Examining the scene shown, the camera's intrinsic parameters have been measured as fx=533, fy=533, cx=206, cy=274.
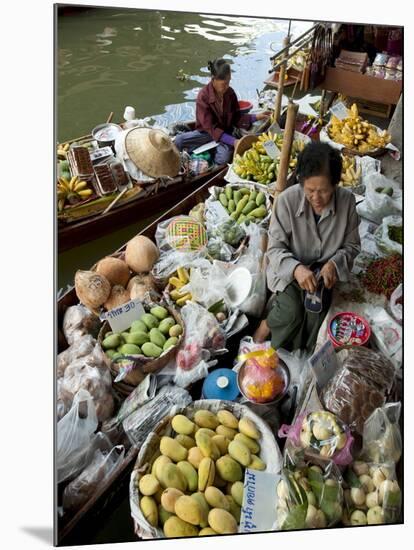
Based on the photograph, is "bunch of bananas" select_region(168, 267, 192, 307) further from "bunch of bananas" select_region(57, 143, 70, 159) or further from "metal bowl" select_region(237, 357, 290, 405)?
"bunch of bananas" select_region(57, 143, 70, 159)

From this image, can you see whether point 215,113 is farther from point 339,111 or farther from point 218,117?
point 339,111

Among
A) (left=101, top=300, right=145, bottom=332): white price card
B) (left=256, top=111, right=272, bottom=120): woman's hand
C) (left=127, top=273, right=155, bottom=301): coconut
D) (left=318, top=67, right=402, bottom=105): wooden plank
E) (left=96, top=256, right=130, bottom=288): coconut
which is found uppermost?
(left=318, top=67, right=402, bottom=105): wooden plank

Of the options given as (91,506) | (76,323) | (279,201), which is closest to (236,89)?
(279,201)

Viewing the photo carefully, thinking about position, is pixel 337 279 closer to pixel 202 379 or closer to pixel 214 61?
pixel 202 379

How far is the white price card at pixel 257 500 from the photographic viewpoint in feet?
5.90

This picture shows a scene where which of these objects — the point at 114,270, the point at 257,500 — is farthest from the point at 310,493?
the point at 114,270

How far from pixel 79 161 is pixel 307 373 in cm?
119

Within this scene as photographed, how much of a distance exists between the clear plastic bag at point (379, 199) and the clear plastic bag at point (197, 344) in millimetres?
808

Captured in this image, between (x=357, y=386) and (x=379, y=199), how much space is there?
816mm

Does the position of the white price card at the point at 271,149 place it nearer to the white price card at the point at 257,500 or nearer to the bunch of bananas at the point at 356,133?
the bunch of bananas at the point at 356,133

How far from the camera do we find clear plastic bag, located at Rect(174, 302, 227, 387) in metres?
1.98

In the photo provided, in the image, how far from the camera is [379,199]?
2.24m

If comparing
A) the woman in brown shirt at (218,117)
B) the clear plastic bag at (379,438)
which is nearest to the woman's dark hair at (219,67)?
the woman in brown shirt at (218,117)

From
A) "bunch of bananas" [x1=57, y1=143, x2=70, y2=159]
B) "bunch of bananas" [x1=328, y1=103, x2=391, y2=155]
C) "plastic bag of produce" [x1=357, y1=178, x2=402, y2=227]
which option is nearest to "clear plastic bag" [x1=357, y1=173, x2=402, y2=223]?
"plastic bag of produce" [x1=357, y1=178, x2=402, y2=227]
